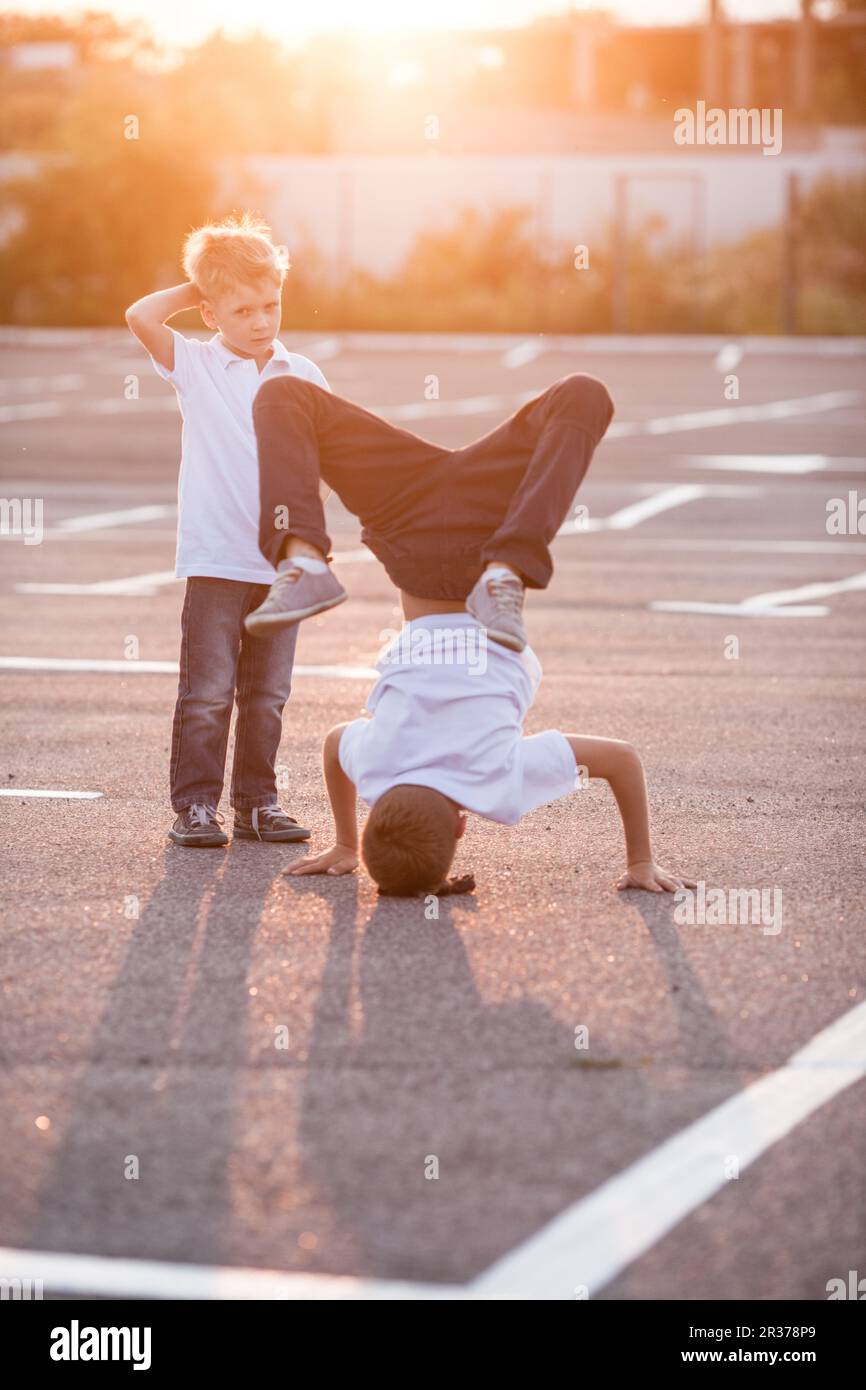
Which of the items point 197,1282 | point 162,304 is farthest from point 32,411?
point 197,1282

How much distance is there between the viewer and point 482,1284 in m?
3.24

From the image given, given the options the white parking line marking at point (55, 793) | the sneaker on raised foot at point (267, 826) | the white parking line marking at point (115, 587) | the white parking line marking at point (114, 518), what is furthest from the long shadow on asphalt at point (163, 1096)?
the white parking line marking at point (114, 518)

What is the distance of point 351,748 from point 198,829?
83cm

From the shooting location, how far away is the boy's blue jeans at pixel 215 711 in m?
6.12

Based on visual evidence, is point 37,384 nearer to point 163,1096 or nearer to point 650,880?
point 650,880

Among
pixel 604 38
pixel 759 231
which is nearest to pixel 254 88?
pixel 604 38

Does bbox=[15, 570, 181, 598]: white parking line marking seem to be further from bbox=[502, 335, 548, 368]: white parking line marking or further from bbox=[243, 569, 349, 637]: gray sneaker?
bbox=[502, 335, 548, 368]: white parking line marking

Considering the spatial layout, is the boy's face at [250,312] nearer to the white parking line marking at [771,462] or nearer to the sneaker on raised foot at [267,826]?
the sneaker on raised foot at [267,826]

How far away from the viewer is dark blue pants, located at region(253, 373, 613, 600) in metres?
5.09

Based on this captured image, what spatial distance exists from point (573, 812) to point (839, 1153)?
2.99 metres

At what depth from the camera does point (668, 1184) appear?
3590mm

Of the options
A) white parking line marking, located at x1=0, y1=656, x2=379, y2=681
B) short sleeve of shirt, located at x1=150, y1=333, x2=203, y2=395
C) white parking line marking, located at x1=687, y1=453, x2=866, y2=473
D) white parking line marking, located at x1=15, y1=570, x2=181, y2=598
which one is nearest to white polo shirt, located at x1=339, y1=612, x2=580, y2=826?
short sleeve of shirt, located at x1=150, y1=333, x2=203, y2=395

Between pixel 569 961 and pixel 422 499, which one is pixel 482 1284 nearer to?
pixel 569 961

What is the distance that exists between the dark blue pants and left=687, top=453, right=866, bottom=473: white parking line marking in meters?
13.8
